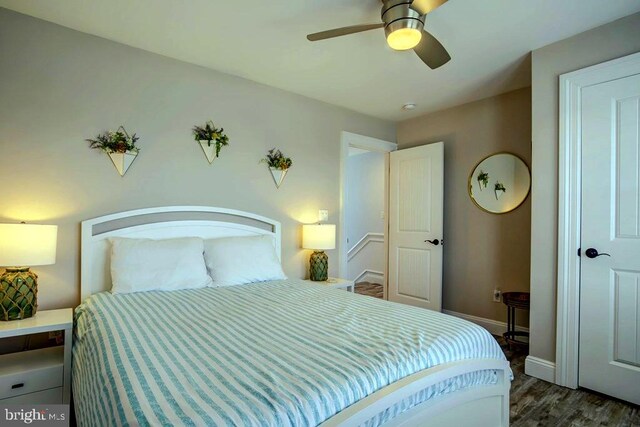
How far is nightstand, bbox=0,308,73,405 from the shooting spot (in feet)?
5.60

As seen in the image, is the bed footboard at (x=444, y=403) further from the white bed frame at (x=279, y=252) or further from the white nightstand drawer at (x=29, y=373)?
the white nightstand drawer at (x=29, y=373)

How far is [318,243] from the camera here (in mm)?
3229

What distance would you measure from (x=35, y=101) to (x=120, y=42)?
2.38 ft

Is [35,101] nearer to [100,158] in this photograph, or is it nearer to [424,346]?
[100,158]

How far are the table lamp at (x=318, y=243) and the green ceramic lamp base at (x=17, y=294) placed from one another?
2.08 meters

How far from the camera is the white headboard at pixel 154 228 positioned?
2.28 meters

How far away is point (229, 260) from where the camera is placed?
2553mm

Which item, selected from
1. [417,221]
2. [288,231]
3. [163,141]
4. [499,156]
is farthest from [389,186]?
[163,141]

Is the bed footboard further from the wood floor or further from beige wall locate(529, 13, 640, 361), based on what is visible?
beige wall locate(529, 13, 640, 361)

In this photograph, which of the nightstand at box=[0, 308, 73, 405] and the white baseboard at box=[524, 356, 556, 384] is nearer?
the nightstand at box=[0, 308, 73, 405]

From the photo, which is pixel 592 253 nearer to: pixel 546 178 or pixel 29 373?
pixel 546 178

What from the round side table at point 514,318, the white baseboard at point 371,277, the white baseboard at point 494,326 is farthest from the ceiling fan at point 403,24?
the white baseboard at point 371,277

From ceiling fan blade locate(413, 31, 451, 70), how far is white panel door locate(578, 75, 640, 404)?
3.64ft

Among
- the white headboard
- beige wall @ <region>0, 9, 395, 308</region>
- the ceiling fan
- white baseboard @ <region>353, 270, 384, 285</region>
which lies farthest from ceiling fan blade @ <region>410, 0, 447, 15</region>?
white baseboard @ <region>353, 270, 384, 285</region>
